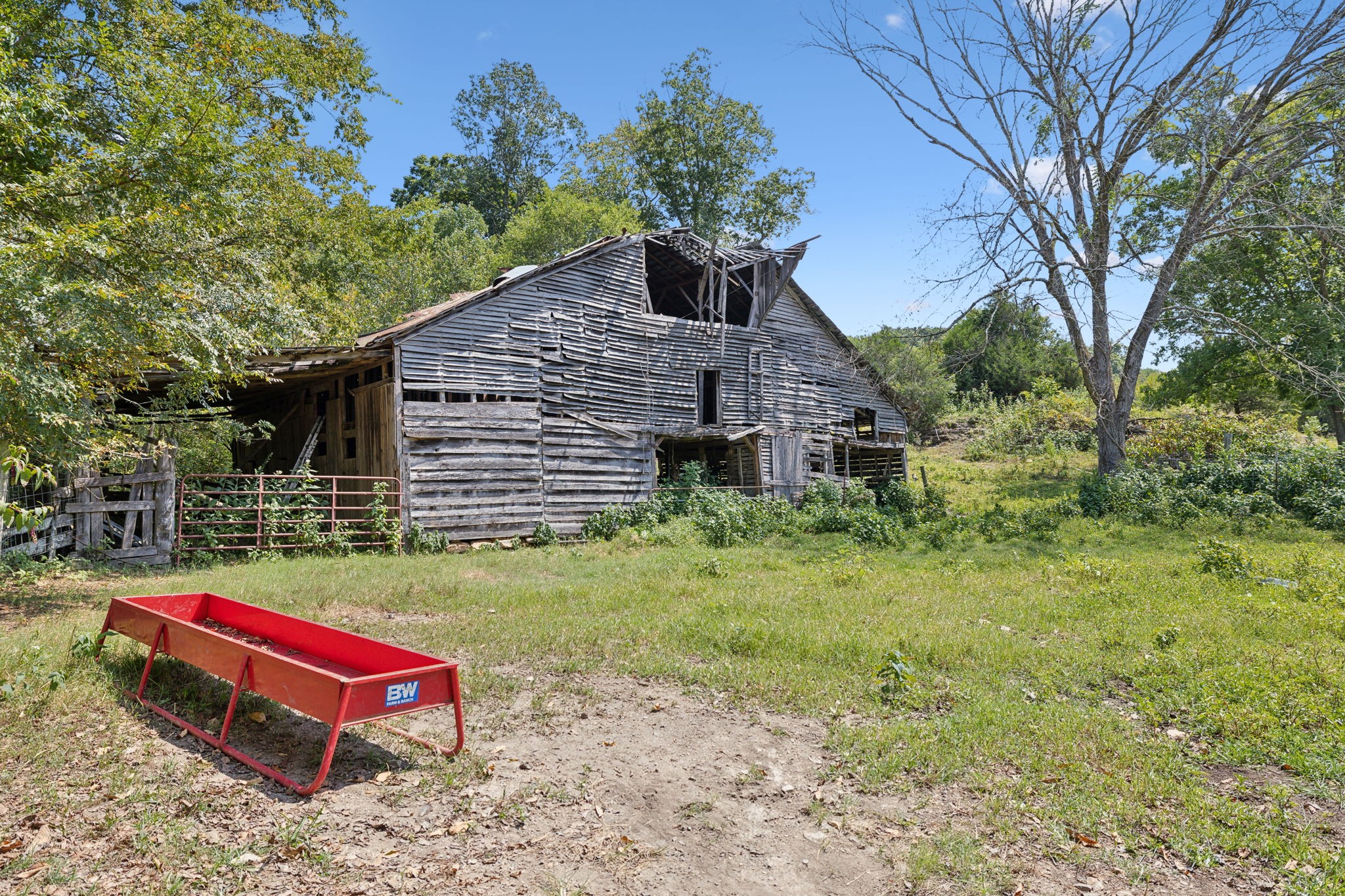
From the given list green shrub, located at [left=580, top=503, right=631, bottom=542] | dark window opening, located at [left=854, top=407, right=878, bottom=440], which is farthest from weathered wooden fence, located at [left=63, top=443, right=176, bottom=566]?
dark window opening, located at [left=854, top=407, right=878, bottom=440]

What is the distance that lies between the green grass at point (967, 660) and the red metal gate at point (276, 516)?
3.39 ft

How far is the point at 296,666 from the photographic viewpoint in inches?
170

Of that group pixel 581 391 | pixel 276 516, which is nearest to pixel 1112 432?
pixel 581 391

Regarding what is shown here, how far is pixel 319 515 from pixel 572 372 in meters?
6.63

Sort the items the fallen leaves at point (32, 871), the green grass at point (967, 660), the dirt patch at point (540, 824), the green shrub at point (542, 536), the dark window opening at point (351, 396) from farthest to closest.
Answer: the dark window opening at point (351, 396) < the green shrub at point (542, 536) < the green grass at point (967, 660) < the dirt patch at point (540, 824) < the fallen leaves at point (32, 871)

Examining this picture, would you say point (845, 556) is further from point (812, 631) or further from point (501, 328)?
point (501, 328)

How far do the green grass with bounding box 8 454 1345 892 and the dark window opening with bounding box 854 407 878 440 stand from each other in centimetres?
1238

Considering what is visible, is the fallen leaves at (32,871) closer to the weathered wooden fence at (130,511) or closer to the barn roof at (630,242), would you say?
the weathered wooden fence at (130,511)

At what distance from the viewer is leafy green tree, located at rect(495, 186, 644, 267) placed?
37.2 m

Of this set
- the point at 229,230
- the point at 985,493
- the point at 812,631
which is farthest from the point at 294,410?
the point at 985,493

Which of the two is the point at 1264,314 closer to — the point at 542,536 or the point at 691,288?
the point at 691,288

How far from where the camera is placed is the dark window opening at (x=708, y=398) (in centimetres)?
2080

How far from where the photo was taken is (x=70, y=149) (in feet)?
34.3

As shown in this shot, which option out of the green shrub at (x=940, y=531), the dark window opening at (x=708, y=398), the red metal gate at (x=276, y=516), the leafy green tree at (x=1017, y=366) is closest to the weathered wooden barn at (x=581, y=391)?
the dark window opening at (x=708, y=398)
